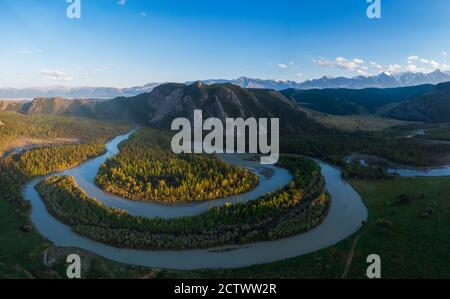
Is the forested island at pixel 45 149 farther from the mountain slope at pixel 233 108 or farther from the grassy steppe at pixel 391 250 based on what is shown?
the grassy steppe at pixel 391 250

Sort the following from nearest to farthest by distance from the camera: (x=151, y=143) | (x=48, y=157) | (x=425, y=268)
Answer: (x=425, y=268), (x=48, y=157), (x=151, y=143)

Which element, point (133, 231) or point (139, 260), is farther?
point (133, 231)

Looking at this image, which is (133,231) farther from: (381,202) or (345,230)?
(381,202)

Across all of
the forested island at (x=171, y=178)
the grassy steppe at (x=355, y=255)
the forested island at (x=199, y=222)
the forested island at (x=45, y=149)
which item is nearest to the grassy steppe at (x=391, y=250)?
the grassy steppe at (x=355, y=255)

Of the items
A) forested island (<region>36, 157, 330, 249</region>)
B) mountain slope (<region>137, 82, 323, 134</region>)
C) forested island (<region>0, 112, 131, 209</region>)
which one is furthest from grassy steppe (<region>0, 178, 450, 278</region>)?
mountain slope (<region>137, 82, 323, 134</region>)

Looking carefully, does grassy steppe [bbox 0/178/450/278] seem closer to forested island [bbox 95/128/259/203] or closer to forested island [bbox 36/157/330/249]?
forested island [bbox 36/157/330/249]

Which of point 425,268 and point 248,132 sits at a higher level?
point 248,132
